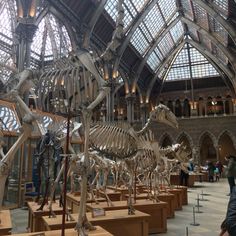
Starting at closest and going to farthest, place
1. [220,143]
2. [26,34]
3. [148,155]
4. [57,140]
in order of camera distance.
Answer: [57,140], [148,155], [26,34], [220,143]

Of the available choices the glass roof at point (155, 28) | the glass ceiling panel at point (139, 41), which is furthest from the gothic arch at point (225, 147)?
the glass ceiling panel at point (139, 41)

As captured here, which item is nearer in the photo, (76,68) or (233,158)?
(76,68)

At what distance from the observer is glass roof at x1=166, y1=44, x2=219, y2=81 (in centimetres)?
3139

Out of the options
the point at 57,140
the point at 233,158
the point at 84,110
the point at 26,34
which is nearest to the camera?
the point at 84,110

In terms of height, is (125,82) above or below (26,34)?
above

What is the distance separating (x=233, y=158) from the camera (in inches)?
383

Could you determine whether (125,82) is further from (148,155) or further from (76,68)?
(76,68)

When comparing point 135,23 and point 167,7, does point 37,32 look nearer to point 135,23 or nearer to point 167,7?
point 135,23

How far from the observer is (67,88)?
4086mm

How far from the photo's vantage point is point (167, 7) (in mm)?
26078

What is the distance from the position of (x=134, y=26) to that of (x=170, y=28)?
23.5ft

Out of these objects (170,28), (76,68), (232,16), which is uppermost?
(170,28)

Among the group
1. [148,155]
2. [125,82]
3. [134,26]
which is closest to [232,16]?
[134,26]

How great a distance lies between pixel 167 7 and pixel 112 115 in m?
12.4
